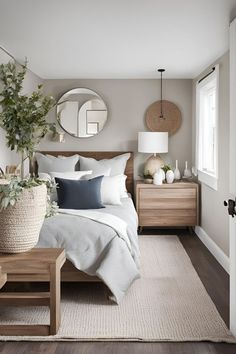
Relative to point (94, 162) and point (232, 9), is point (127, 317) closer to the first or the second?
point (232, 9)

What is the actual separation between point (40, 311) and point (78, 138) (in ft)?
11.9

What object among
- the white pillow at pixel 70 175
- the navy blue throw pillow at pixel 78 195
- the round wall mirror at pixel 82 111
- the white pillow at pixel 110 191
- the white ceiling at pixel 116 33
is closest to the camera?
the white ceiling at pixel 116 33

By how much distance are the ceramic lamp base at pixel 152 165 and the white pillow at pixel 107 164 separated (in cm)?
35

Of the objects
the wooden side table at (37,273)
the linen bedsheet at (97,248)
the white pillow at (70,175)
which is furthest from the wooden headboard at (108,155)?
the wooden side table at (37,273)

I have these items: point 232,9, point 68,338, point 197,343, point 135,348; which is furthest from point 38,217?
point 232,9

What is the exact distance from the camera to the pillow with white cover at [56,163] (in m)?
6.18

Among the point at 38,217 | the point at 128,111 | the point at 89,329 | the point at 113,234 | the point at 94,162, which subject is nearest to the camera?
the point at 38,217

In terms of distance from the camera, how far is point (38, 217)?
9.49 ft

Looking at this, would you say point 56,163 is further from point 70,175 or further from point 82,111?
point 82,111

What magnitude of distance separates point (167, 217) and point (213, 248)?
1099 millimetres

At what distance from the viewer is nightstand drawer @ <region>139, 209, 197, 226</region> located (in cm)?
630

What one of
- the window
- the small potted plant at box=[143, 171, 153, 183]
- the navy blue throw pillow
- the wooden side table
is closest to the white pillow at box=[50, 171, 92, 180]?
the navy blue throw pillow

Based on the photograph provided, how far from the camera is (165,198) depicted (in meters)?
6.29

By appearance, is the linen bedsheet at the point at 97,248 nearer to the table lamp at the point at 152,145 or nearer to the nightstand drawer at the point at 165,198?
the nightstand drawer at the point at 165,198
